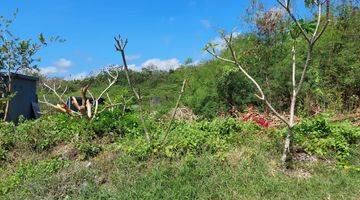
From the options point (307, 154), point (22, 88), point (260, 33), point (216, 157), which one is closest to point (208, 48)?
point (216, 157)

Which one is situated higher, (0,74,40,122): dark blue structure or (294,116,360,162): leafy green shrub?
(0,74,40,122): dark blue structure

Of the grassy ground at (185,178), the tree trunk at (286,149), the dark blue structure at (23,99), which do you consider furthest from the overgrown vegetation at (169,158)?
the dark blue structure at (23,99)

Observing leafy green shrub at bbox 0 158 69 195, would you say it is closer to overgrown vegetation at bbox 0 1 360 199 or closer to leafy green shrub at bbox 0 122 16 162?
overgrown vegetation at bbox 0 1 360 199

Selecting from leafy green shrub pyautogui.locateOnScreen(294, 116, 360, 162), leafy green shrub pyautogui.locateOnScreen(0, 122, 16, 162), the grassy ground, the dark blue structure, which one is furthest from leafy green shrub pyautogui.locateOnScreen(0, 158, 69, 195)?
the dark blue structure

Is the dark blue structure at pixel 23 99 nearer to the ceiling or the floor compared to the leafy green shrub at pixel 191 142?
nearer to the ceiling

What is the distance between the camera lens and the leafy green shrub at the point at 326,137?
8.06 meters

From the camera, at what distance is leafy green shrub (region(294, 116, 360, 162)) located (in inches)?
317

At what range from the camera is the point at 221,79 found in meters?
14.4

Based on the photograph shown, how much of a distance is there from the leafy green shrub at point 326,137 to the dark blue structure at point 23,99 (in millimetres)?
7833

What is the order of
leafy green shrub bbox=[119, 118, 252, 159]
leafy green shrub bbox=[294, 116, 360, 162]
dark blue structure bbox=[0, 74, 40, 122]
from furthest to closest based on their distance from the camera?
dark blue structure bbox=[0, 74, 40, 122]
leafy green shrub bbox=[294, 116, 360, 162]
leafy green shrub bbox=[119, 118, 252, 159]

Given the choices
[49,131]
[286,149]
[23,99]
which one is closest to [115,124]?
[49,131]

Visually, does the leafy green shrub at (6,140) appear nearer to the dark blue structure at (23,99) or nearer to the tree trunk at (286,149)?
the tree trunk at (286,149)

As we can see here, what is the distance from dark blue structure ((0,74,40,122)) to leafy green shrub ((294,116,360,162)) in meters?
7.83

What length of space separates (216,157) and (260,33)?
7477mm
